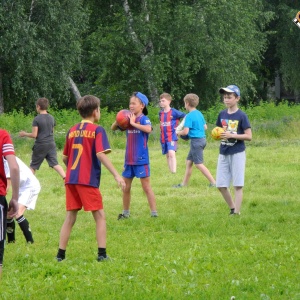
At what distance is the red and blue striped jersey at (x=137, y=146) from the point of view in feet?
37.4

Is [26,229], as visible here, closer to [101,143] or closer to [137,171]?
[101,143]

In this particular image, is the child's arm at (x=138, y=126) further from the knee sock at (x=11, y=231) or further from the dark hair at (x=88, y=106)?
the dark hair at (x=88, y=106)

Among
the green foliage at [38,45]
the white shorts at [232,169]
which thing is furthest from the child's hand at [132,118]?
the green foliage at [38,45]

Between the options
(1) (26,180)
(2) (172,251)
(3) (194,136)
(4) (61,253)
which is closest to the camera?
(4) (61,253)

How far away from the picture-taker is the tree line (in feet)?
114

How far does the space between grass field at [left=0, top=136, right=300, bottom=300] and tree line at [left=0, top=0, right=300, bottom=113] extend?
20.6 metres

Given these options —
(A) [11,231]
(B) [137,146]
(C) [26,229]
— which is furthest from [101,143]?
(B) [137,146]

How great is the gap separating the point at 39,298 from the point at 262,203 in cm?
649

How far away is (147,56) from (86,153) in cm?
3110

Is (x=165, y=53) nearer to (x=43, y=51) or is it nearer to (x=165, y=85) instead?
(x=165, y=85)

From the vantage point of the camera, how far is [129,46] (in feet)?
130

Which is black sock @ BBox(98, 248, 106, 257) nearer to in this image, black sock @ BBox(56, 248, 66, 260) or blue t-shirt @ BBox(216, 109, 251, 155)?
black sock @ BBox(56, 248, 66, 260)

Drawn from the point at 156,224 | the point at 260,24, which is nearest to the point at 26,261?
the point at 156,224

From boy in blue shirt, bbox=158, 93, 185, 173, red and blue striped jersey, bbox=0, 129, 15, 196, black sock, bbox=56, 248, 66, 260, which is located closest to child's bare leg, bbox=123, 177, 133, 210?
black sock, bbox=56, 248, 66, 260
